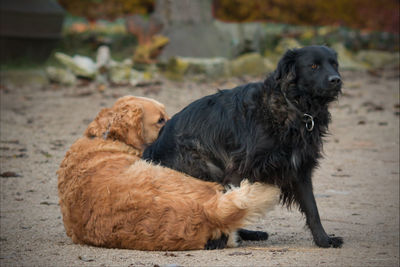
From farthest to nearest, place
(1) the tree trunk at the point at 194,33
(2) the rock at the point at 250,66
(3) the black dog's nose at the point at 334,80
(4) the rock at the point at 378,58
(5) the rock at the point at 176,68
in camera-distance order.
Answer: (1) the tree trunk at the point at 194,33, (4) the rock at the point at 378,58, (2) the rock at the point at 250,66, (5) the rock at the point at 176,68, (3) the black dog's nose at the point at 334,80

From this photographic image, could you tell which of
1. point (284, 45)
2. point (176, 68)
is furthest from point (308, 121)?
point (284, 45)

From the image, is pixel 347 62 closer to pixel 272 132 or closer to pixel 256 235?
pixel 256 235

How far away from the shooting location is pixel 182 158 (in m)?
4.61

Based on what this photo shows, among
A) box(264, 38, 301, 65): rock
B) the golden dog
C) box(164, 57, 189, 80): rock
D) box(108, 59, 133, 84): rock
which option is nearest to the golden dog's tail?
the golden dog

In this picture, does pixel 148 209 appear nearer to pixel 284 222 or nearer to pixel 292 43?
pixel 284 222

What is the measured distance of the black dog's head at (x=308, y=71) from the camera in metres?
4.35

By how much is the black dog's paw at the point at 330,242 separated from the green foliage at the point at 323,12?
14.4 meters

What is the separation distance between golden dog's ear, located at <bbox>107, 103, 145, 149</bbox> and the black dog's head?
4.31 feet

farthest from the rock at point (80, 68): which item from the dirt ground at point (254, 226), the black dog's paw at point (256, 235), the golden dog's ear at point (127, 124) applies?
the black dog's paw at point (256, 235)

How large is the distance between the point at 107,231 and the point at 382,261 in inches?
76.1

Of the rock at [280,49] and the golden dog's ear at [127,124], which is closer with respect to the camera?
the golden dog's ear at [127,124]

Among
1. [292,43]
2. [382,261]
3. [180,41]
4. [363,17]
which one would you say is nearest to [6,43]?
[180,41]

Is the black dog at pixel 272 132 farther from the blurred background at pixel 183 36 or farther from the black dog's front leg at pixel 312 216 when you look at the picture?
the blurred background at pixel 183 36

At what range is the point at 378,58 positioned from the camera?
50.4 feet
